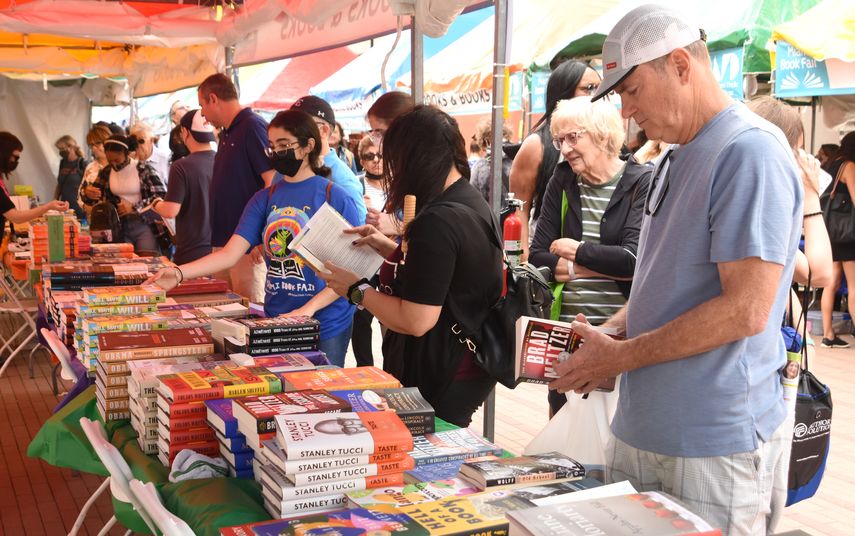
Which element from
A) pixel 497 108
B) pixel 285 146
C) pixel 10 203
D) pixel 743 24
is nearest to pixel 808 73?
pixel 743 24

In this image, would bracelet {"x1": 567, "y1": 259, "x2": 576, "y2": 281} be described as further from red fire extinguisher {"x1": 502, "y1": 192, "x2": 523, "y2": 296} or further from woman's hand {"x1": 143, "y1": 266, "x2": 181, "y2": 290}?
woman's hand {"x1": 143, "y1": 266, "x2": 181, "y2": 290}

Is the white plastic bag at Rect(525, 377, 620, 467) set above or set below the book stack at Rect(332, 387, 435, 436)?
below

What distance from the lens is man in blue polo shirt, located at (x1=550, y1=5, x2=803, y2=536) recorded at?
1520 mm

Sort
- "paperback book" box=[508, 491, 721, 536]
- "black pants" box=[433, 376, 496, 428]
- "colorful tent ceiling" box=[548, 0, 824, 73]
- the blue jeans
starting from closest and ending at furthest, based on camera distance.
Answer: "paperback book" box=[508, 491, 721, 536] → "black pants" box=[433, 376, 496, 428] → the blue jeans → "colorful tent ceiling" box=[548, 0, 824, 73]

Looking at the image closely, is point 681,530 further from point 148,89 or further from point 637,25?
point 148,89

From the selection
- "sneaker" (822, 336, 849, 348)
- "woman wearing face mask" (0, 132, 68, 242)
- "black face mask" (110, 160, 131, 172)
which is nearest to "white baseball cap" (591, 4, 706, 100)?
"woman wearing face mask" (0, 132, 68, 242)

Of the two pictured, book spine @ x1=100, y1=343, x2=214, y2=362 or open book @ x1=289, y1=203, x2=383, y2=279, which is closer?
book spine @ x1=100, y1=343, x2=214, y2=362

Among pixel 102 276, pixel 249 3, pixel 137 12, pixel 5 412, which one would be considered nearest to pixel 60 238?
pixel 102 276

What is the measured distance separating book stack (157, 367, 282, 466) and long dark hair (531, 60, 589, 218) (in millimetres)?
1781

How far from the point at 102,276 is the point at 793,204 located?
3225mm

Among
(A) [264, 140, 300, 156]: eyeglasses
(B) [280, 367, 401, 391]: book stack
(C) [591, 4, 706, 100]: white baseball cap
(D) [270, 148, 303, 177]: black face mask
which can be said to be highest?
(C) [591, 4, 706, 100]: white baseball cap

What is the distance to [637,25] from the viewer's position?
1.60m

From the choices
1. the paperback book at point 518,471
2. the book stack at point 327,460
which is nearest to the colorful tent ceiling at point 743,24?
the paperback book at point 518,471

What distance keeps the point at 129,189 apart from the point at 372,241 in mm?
4610
